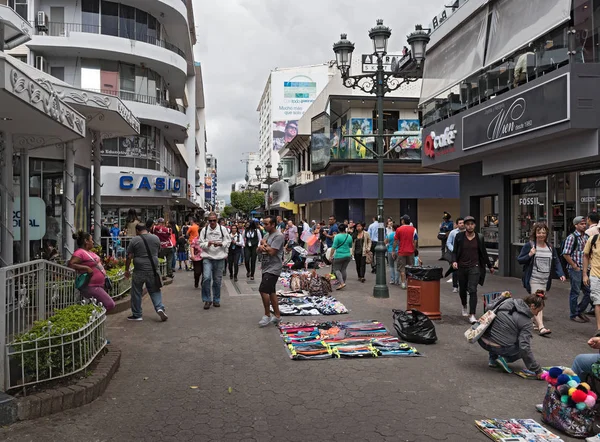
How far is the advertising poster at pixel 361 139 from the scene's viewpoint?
28244 mm

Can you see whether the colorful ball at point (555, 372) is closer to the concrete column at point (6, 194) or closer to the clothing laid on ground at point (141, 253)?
the clothing laid on ground at point (141, 253)

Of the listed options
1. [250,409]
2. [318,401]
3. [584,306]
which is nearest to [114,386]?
[250,409]

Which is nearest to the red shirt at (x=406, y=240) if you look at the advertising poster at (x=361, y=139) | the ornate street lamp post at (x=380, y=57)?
the ornate street lamp post at (x=380, y=57)

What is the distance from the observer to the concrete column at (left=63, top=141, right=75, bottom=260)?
10.9m

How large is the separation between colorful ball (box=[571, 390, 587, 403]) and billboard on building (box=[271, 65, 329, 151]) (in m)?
79.0

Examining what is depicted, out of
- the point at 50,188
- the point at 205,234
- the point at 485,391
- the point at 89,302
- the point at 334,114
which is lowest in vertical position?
the point at 485,391

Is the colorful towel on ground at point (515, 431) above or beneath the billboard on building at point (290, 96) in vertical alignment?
beneath

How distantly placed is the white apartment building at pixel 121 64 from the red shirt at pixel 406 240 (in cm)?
1611

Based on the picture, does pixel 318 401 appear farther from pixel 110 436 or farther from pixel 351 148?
pixel 351 148

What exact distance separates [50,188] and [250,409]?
27.3ft

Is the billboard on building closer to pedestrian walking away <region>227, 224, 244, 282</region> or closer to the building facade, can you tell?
the building facade

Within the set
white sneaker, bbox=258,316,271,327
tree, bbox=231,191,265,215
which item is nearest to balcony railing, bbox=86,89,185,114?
white sneaker, bbox=258,316,271,327

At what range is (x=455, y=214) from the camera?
30531mm

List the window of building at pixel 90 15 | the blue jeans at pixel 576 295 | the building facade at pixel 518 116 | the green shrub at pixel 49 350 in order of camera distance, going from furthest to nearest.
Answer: the window of building at pixel 90 15
the building facade at pixel 518 116
the blue jeans at pixel 576 295
the green shrub at pixel 49 350
